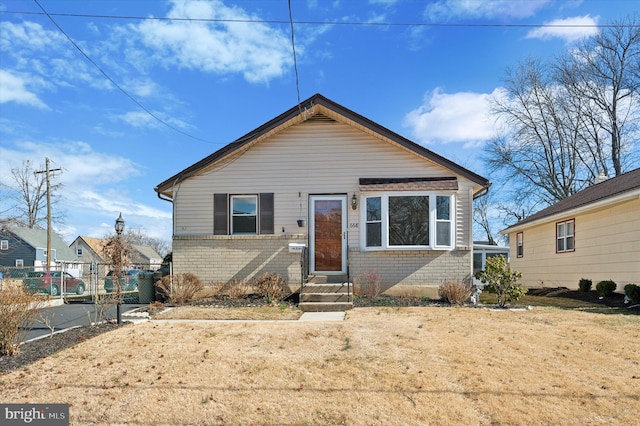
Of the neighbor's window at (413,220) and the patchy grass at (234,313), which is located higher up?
the neighbor's window at (413,220)

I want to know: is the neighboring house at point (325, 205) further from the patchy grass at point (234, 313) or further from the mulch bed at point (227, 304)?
the patchy grass at point (234, 313)

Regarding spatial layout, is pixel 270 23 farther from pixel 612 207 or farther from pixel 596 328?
pixel 612 207

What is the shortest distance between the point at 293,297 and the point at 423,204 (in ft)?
14.3

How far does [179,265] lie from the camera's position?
12625 mm

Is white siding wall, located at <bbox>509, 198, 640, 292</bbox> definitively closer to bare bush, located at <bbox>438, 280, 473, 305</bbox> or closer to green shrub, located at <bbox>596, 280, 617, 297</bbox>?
green shrub, located at <bbox>596, 280, 617, 297</bbox>

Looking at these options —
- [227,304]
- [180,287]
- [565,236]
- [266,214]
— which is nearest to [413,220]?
[266,214]

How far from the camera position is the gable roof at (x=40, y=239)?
40956 mm

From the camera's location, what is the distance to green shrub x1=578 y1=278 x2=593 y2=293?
14438 mm

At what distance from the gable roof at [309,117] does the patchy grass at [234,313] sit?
4247 millimetres

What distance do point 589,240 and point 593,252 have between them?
46cm

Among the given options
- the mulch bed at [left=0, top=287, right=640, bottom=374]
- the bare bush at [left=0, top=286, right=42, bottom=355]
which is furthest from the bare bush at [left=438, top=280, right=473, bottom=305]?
the bare bush at [left=0, top=286, right=42, bottom=355]

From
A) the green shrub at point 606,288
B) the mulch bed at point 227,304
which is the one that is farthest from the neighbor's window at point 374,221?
the green shrub at point 606,288

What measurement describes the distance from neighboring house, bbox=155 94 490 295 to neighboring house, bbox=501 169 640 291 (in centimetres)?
424

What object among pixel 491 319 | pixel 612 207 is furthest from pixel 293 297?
pixel 612 207
